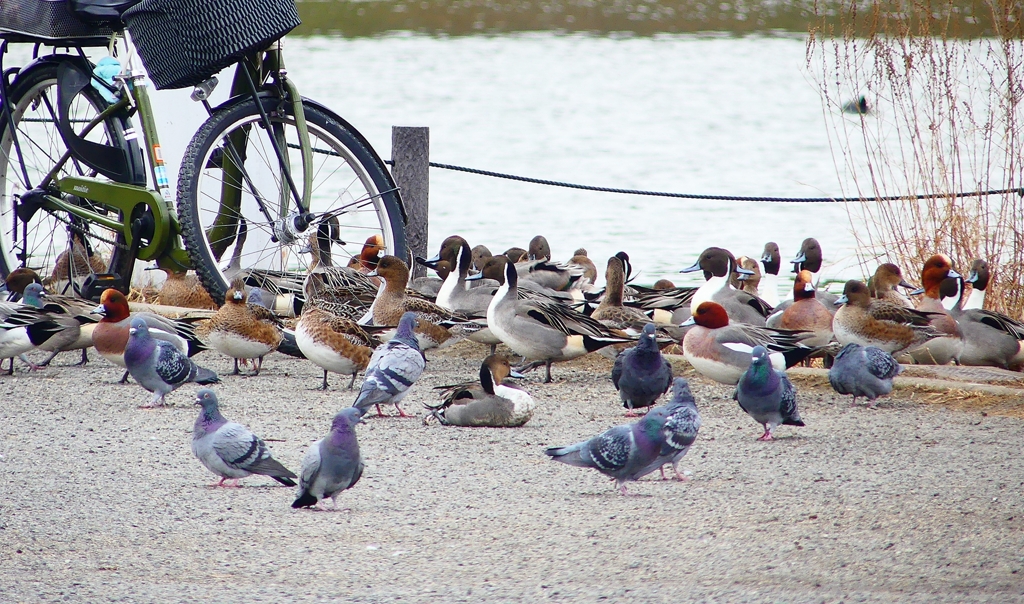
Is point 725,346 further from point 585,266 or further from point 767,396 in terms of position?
point 585,266

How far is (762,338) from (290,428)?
8.18 ft

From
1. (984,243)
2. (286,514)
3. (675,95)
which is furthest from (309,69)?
(286,514)

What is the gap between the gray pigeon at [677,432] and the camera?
4.41 m

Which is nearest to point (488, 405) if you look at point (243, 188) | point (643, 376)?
point (643, 376)

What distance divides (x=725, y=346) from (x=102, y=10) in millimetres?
3946

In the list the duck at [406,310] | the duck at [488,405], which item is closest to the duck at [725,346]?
the duck at [488,405]

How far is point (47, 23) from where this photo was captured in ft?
22.8

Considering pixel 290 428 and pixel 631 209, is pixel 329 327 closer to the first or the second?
pixel 290 428

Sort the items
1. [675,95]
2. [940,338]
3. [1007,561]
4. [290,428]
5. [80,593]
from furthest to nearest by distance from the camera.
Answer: [675,95] < [940,338] < [290,428] < [1007,561] < [80,593]

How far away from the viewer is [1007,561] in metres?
3.50

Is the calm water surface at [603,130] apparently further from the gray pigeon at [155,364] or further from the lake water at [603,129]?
the gray pigeon at [155,364]

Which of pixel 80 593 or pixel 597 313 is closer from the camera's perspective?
pixel 80 593

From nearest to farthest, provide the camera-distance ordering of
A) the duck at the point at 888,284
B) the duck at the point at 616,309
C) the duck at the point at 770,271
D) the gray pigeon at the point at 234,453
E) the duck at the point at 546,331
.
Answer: the gray pigeon at the point at 234,453 → the duck at the point at 546,331 → the duck at the point at 616,309 → the duck at the point at 888,284 → the duck at the point at 770,271

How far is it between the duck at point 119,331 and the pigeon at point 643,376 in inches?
88.9
